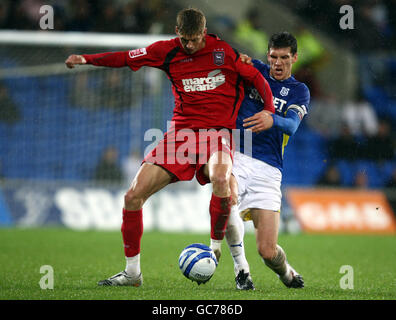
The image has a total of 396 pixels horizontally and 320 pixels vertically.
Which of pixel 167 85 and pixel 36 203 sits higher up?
pixel 167 85

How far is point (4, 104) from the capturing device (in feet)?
46.0

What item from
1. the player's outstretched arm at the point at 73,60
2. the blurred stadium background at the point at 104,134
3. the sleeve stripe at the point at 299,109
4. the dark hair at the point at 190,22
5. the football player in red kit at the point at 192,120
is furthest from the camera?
the blurred stadium background at the point at 104,134

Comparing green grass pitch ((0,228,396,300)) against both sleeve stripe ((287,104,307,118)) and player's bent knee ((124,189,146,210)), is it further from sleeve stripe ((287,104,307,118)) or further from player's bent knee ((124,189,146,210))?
sleeve stripe ((287,104,307,118))

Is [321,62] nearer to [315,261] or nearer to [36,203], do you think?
[36,203]

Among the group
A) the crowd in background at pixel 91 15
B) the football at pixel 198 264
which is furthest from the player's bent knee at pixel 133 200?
the crowd in background at pixel 91 15

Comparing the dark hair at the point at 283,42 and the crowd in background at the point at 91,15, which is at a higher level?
the crowd in background at the point at 91,15

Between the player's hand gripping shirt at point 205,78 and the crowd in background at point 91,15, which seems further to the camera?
the crowd in background at point 91,15

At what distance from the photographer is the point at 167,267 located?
742 centimetres

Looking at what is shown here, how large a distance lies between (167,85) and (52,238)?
489cm

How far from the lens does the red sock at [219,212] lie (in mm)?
5613

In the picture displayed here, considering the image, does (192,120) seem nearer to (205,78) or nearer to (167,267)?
(205,78)

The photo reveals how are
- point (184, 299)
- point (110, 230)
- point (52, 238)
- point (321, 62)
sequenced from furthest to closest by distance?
point (321, 62)
point (110, 230)
point (52, 238)
point (184, 299)

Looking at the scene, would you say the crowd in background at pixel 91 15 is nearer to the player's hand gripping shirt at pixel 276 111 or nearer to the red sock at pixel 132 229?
the player's hand gripping shirt at pixel 276 111
